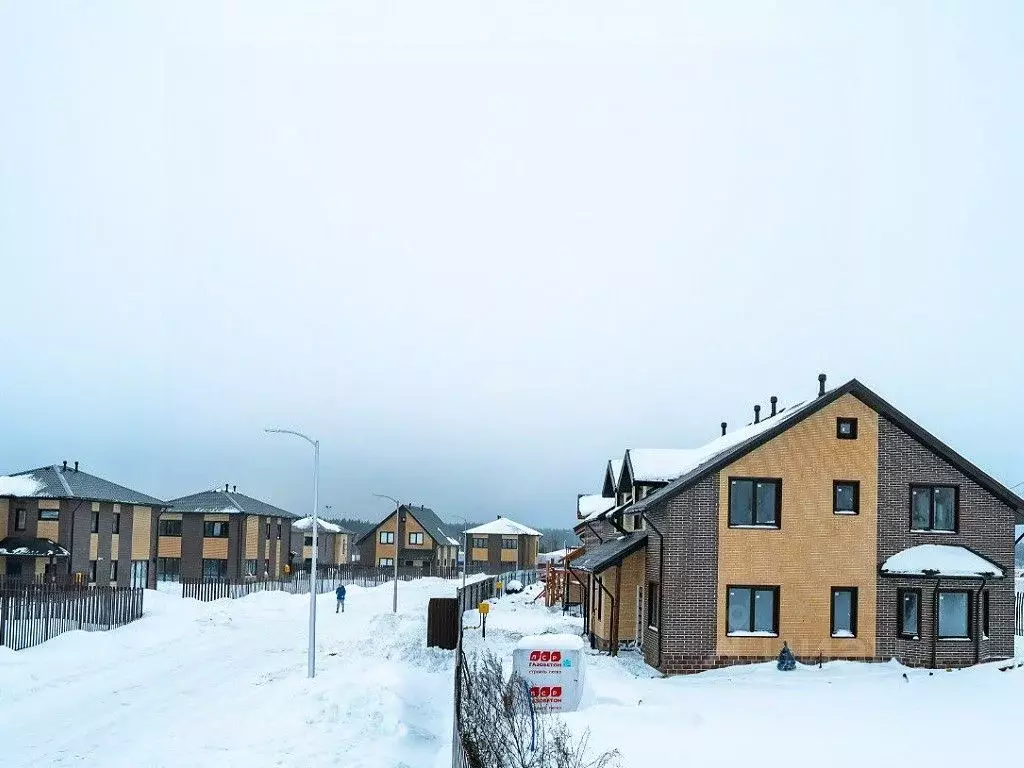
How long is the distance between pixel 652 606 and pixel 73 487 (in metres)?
40.3

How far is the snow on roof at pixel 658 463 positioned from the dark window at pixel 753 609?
5265mm

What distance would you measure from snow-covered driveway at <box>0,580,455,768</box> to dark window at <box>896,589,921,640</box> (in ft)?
44.7

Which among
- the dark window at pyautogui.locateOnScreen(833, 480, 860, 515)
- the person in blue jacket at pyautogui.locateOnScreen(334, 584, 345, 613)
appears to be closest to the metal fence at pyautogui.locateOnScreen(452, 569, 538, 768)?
the person in blue jacket at pyautogui.locateOnScreen(334, 584, 345, 613)

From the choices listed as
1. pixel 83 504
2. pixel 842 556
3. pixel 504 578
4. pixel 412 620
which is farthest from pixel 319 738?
pixel 504 578

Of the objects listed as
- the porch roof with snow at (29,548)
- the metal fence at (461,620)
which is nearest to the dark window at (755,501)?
the metal fence at (461,620)

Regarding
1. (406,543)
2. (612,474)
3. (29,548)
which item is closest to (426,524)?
(406,543)

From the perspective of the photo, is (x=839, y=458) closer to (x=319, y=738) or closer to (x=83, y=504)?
(x=319, y=738)

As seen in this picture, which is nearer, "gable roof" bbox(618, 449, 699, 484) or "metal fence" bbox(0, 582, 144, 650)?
"metal fence" bbox(0, 582, 144, 650)

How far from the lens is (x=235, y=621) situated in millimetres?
49281

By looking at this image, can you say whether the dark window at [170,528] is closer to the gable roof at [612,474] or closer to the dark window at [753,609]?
the gable roof at [612,474]

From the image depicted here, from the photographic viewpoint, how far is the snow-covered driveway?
18844 mm

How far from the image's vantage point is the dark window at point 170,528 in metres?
78.1

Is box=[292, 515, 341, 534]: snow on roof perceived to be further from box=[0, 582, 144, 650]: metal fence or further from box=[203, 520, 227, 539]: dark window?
box=[0, 582, 144, 650]: metal fence

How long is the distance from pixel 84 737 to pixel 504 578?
214ft
